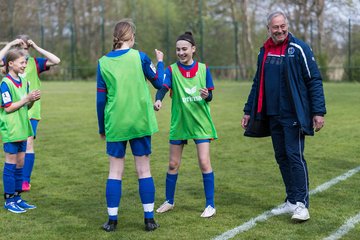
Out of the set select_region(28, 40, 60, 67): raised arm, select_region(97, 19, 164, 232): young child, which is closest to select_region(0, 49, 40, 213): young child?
select_region(28, 40, 60, 67): raised arm

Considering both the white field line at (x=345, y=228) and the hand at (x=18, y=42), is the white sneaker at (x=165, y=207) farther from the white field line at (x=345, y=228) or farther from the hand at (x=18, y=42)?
the hand at (x=18, y=42)

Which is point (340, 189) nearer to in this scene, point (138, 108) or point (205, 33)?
point (138, 108)

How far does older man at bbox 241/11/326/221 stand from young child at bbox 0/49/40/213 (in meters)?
2.40

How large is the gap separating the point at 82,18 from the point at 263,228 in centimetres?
4554

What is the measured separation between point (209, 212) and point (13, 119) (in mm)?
2315

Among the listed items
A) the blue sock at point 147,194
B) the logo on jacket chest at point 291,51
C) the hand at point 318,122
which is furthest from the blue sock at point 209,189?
the logo on jacket chest at point 291,51

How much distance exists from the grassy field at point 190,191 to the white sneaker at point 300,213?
0.07 metres

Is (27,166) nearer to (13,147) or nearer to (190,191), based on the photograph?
(13,147)

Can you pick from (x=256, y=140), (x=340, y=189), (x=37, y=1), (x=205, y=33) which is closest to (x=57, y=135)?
(x=256, y=140)

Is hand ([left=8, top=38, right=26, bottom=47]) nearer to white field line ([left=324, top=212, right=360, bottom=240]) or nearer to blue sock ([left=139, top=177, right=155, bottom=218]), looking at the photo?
blue sock ([left=139, top=177, right=155, bottom=218])

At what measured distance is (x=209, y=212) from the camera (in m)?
5.80

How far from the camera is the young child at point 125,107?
16.8ft

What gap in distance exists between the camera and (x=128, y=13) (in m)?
49.0

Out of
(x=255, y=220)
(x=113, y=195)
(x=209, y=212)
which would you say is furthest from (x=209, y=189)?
(x=113, y=195)
